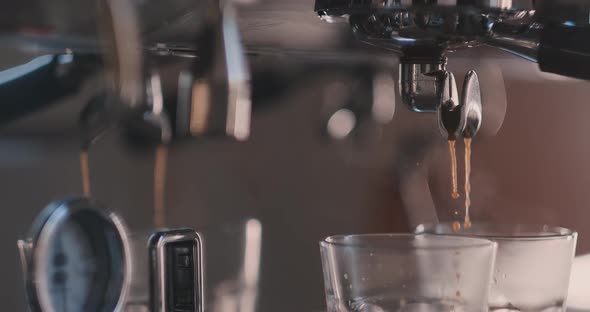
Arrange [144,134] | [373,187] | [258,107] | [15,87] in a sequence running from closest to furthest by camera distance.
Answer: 1. [15,87]
2. [144,134]
3. [258,107]
4. [373,187]

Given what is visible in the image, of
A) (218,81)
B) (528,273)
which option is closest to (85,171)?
(218,81)

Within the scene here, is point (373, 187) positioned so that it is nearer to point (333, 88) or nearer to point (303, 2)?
point (333, 88)

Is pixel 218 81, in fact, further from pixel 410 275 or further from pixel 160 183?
pixel 160 183

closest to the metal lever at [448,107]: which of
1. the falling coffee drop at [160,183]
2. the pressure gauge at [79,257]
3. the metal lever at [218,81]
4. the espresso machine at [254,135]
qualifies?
the espresso machine at [254,135]

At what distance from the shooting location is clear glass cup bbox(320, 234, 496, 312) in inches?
20.1

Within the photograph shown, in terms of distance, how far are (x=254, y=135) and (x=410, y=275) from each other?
1.66 feet

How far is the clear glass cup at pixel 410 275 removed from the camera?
0.51m

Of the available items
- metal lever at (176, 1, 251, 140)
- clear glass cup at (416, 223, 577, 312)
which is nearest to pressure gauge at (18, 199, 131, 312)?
metal lever at (176, 1, 251, 140)

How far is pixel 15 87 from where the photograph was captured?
640 mm

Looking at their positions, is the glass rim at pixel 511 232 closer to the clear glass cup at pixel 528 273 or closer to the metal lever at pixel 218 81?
the clear glass cup at pixel 528 273

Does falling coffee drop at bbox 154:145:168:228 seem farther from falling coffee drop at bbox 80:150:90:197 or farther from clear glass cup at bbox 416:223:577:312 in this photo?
clear glass cup at bbox 416:223:577:312

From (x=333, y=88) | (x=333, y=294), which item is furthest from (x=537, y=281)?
(x=333, y=88)

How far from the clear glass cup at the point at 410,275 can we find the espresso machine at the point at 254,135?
3.3 inches

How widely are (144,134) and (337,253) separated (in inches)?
12.5
